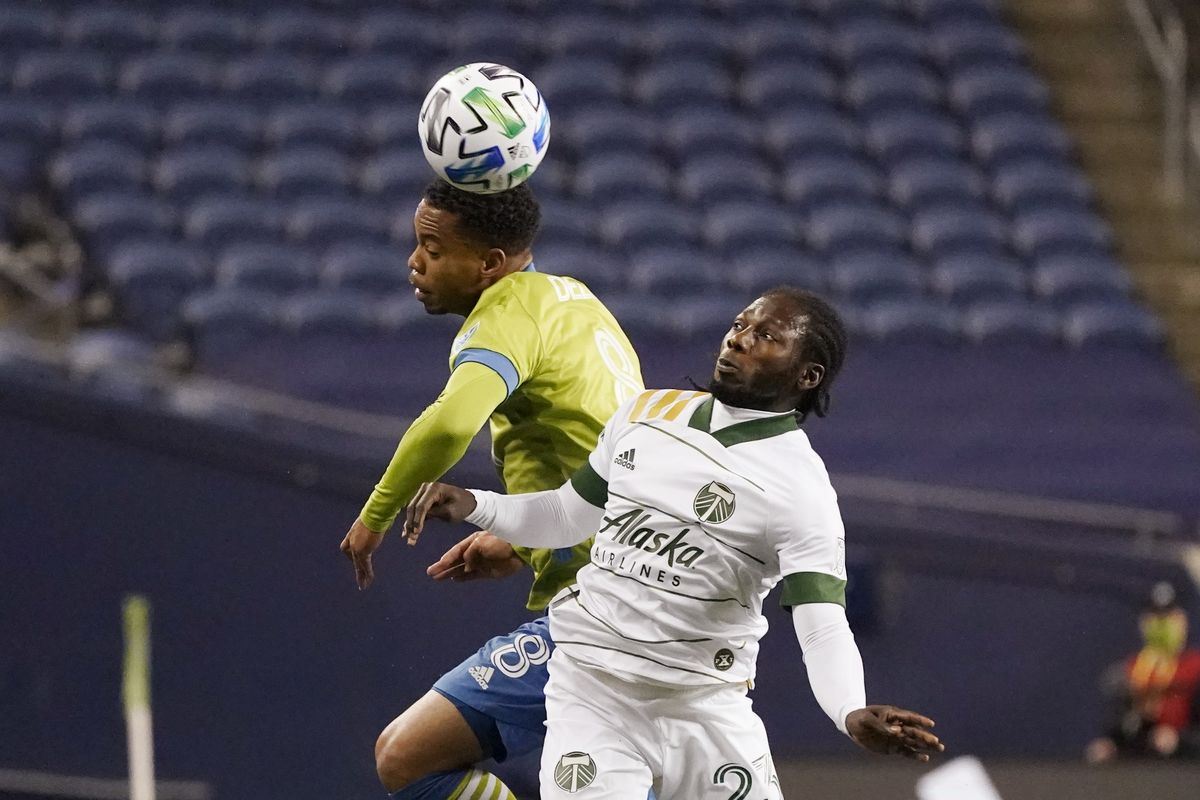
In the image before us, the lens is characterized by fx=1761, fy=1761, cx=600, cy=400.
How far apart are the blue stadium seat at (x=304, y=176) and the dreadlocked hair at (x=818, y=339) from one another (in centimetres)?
712

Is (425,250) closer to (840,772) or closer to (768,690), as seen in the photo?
(840,772)

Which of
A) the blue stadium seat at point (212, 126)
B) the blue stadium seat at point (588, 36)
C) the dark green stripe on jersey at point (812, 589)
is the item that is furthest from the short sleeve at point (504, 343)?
the blue stadium seat at point (588, 36)

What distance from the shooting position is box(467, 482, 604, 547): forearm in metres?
3.60

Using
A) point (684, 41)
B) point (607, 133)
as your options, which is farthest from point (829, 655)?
point (684, 41)

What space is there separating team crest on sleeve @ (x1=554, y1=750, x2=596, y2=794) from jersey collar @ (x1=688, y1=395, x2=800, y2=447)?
65 centimetres

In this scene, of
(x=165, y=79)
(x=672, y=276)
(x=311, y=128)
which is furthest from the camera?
(x=165, y=79)

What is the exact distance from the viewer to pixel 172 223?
31.9ft

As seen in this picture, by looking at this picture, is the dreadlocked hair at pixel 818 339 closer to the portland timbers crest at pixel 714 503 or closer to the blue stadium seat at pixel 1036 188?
the portland timbers crest at pixel 714 503

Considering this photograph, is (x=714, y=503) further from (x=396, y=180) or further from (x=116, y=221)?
(x=396, y=180)

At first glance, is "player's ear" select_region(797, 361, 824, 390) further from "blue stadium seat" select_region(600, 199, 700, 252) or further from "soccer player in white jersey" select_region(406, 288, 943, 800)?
"blue stadium seat" select_region(600, 199, 700, 252)

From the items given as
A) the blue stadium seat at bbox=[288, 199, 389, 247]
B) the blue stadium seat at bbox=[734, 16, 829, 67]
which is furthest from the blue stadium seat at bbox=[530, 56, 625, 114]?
the blue stadium seat at bbox=[288, 199, 389, 247]

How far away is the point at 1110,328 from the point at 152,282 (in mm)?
5422

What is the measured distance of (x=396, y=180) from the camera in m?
10.4

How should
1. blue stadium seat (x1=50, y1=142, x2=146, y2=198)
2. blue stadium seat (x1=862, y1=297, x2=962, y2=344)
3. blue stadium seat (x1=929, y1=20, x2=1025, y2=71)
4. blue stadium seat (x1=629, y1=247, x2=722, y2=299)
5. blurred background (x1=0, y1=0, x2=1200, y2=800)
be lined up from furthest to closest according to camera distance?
blue stadium seat (x1=929, y1=20, x2=1025, y2=71) → blue stadium seat (x1=629, y1=247, x2=722, y2=299) → blue stadium seat (x1=862, y1=297, x2=962, y2=344) → blue stadium seat (x1=50, y1=142, x2=146, y2=198) → blurred background (x1=0, y1=0, x2=1200, y2=800)
